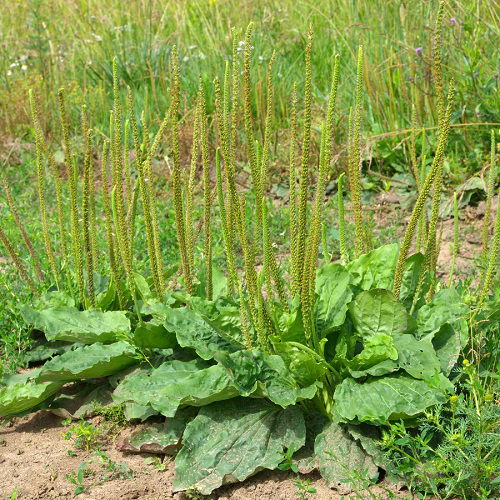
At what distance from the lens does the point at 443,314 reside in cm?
278

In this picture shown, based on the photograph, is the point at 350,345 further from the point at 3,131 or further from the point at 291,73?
Result: the point at 3,131

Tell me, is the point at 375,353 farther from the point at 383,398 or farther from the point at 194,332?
the point at 194,332

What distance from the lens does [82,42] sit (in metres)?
8.01

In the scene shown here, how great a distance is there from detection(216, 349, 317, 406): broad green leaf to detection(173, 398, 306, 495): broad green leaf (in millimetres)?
106

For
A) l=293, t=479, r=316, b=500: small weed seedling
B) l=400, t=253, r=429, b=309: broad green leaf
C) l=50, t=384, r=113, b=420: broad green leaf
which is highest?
l=400, t=253, r=429, b=309: broad green leaf

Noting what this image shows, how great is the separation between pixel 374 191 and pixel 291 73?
72.1 inches

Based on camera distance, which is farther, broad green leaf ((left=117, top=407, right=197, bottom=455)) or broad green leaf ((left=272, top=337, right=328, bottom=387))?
broad green leaf ((left=117, top=407, right=197, bottom=455))

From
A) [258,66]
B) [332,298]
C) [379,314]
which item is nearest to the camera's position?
[379,314]

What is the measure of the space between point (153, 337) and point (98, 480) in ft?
1.94

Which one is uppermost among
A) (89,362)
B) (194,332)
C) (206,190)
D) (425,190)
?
(425,190)

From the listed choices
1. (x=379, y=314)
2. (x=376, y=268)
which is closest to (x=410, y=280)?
(x=376, y=268)

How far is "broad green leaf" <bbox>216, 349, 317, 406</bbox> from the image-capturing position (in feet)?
8.35

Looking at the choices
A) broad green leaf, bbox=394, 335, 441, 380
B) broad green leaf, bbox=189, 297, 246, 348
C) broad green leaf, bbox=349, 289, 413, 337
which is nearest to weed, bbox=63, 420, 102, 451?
broad green leaf, bbox=189, 297, 246, 348

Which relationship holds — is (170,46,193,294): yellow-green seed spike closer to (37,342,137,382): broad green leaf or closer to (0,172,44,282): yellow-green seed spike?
(37,342,137,382): broad green leaf
